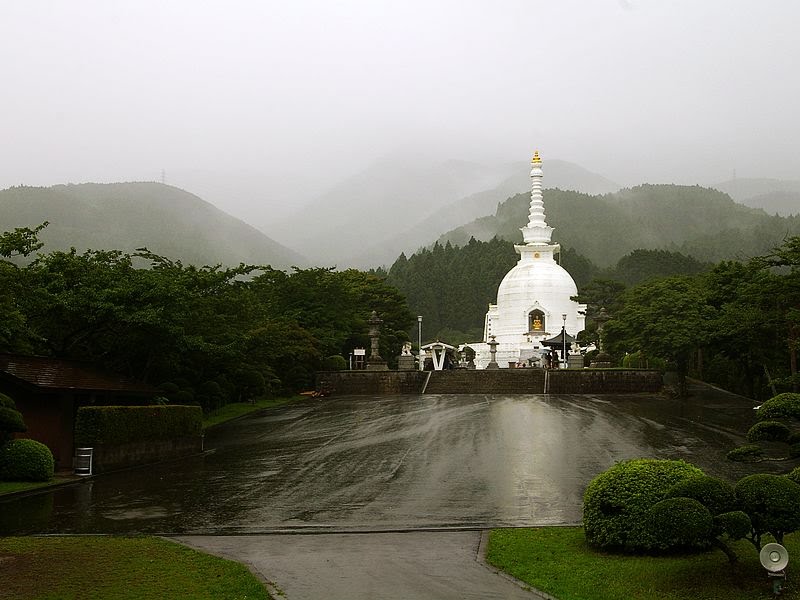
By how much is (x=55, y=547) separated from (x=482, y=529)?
6579 millimetres

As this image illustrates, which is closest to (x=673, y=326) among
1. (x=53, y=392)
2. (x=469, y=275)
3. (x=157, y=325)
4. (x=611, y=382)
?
(x=611, y=382)

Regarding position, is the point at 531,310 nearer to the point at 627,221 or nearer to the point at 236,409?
the point at 236,409

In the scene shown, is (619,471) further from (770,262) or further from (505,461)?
(770,262)

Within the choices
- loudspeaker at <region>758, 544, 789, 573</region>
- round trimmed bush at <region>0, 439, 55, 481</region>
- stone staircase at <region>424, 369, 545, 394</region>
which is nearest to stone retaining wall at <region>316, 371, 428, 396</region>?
stone staircase at <region>424, 369, 545, 394</region>

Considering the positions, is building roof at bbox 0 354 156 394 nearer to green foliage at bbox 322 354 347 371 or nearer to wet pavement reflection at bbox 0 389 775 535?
wet pavement reflection at bbox 0 389 775 535

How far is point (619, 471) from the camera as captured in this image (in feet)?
38.7

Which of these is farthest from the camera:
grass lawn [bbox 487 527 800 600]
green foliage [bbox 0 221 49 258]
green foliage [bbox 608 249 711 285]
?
green foliage [bbox 608 249 711 285]

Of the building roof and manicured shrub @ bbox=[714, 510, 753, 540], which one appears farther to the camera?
the building roof

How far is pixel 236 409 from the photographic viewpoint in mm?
37281

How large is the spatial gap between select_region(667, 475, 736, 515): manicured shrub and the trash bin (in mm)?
15159

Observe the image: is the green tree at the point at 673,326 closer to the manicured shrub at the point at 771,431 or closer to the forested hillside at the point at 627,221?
the manicured shrub at the point at 771,431

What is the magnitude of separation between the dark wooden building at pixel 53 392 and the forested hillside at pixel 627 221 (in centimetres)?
14503

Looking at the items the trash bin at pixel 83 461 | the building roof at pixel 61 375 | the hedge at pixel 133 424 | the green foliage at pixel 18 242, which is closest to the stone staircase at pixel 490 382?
the hedge at pixel 133 424

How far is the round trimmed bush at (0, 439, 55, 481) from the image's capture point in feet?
62.2
